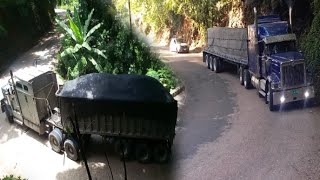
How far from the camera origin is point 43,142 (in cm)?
1261

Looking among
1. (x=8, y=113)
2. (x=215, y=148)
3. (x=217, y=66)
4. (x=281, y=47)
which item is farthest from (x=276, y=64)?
(x=8, y=113)

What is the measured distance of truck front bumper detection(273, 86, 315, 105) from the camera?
45.5ft

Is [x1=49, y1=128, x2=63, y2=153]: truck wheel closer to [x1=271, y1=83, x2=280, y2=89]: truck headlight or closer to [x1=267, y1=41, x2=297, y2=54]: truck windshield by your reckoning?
[x1=271, y1=83, x2=280, y2=89]: truck headlight

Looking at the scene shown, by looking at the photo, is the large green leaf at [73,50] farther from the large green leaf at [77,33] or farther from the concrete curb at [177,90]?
the concrete curb at [177,90]

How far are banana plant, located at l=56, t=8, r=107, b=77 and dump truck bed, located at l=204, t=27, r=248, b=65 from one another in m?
7.35

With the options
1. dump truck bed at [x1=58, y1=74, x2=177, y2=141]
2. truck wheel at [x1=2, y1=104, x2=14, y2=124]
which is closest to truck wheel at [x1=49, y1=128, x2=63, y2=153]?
dump truck bed at [x1=58, y1=74, x2=177, y2=141]

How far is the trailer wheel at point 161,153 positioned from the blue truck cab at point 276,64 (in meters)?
5.19

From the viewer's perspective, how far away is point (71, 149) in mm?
11195

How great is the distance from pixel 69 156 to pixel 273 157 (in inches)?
227

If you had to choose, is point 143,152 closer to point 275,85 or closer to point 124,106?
point 124,106

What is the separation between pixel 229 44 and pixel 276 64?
5.20 meters

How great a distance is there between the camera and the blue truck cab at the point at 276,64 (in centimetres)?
1393

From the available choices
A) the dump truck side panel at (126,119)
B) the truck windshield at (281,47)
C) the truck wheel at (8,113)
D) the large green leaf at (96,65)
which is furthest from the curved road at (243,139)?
the truck wheel at (8,113)

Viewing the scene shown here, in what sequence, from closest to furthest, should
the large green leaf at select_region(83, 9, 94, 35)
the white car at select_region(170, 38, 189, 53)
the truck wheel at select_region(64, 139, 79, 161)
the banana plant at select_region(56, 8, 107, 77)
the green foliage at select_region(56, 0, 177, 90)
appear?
the truck wheel at select_region(64, 139, 79, 161) → the green foliage at select_region(56, 0, 177, 90) → the large green leaf at select_region(83, 9, 94, 35) → the banana plant at select_region(56, 8, 107, 77) → the white car at select_region(170, 38, 189, 53)
